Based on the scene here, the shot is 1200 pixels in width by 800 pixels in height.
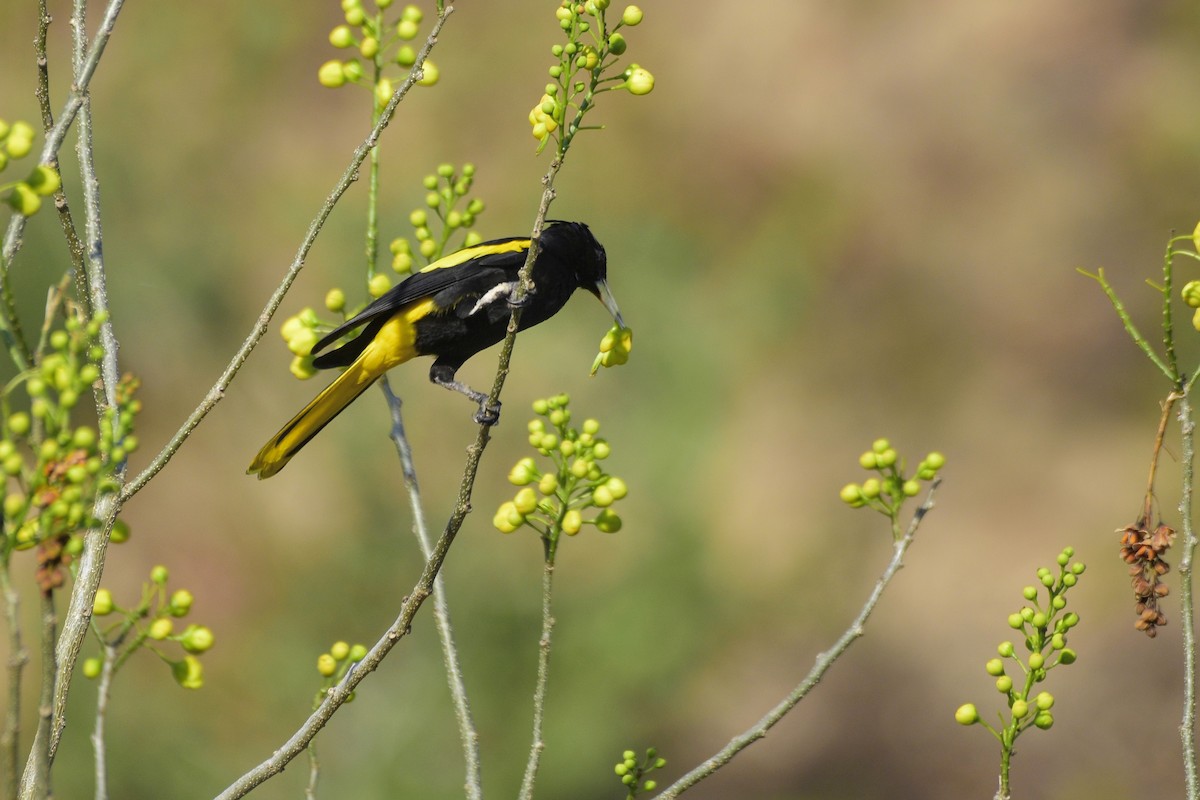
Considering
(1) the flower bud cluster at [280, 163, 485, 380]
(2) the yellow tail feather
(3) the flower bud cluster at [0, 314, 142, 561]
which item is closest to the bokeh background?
(2) the yellow tail feather

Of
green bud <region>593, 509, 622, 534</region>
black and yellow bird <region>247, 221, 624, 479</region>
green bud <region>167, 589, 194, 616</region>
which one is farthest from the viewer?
black and yellow bird <region>247, 221, 624, 479</region>

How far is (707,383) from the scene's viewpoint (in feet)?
25.8

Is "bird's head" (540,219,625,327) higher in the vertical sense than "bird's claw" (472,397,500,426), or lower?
higher

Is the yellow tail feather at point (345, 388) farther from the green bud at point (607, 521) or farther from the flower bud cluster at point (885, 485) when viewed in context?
the flower bud cluster at point (885, 485)

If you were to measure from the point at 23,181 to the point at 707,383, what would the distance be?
661cm

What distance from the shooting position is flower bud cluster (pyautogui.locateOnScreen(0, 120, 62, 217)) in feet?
4.37

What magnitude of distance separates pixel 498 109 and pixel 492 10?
3.53ft

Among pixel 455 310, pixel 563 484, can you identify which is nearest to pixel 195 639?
pixel 563 484

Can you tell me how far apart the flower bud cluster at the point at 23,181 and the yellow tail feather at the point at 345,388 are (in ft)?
5.55

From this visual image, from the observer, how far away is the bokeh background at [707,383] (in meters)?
6.30

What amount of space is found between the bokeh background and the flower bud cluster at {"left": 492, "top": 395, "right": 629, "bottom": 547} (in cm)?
377

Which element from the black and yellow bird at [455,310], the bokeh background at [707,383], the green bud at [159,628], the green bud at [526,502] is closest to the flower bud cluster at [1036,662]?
the green bud at [526,502]

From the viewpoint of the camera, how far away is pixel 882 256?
37.2ft

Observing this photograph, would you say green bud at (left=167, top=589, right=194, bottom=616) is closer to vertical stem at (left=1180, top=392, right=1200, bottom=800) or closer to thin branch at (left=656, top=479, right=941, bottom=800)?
thin branch at (left=656, top=479, right=941, bottom=800)
